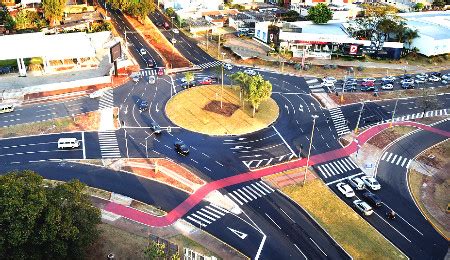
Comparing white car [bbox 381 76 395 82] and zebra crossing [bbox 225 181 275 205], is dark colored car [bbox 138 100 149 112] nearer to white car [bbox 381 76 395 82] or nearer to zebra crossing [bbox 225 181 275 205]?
zebra crossing [bbox 225 181 275 205]

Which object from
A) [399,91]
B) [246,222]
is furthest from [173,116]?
[399,91]

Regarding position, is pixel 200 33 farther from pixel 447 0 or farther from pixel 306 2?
pixel 447 0

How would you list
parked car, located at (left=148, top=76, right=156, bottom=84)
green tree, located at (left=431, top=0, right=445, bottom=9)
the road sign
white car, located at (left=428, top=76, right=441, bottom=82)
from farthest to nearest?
green tree, located at (left=431, top=0, right=445, bottom=9) → white car, located at (left=428, top=76, right=441, bottom=82) → parked car, located at (left=148, top=76, right=156, bottom=84) → the road sign

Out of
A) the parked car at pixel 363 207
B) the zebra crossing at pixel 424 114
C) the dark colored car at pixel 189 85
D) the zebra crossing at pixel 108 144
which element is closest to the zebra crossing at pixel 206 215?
A: the parked car at pixel 363 207

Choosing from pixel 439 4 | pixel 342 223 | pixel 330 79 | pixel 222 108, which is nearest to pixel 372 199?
pixel 342 223

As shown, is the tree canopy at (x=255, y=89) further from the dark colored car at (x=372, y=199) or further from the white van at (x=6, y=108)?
the white van at (x=6, y=108)

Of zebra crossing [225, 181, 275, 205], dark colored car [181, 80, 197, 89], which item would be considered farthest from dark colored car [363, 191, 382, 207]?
dark colored car [181, 80, 197, 89]
